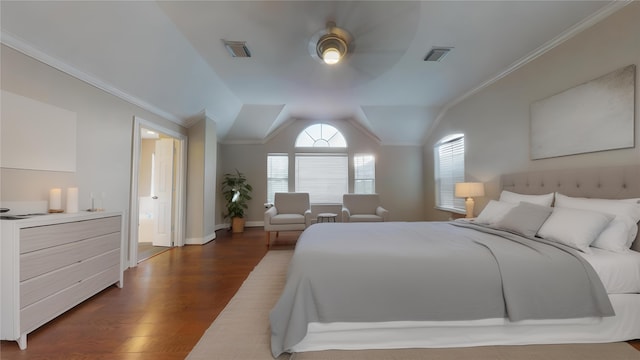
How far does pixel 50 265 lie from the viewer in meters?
1.80

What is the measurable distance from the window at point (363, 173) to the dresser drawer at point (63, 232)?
494 cm

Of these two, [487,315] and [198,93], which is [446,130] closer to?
[487,315]

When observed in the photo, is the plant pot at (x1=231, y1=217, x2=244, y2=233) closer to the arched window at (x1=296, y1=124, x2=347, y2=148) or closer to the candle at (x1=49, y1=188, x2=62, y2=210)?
the arched window at (x1=296, y1=124, x2=347, y2=148)

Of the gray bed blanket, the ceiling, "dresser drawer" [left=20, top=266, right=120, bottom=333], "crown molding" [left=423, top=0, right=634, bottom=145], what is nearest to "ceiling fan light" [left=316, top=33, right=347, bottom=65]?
the ceiling

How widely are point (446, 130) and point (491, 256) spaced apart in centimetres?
388

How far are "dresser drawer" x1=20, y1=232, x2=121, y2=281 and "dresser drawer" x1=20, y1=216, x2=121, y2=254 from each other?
40 mm

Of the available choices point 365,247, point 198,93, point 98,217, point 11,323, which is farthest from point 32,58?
point 365,247

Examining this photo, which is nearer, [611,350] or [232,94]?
[611,350]

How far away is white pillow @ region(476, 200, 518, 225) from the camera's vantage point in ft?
8.41

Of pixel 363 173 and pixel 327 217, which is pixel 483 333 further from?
pixel 363 173

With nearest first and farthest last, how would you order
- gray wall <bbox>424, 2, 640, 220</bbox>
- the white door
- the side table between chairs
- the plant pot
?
gray wall <bbox>424, 2, 640, 220</bbox> < the white door < the side table between chairs < the plant pot

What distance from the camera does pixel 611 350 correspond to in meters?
1.50

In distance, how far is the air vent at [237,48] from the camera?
2789 millimetres

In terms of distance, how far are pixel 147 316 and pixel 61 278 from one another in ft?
2.41
